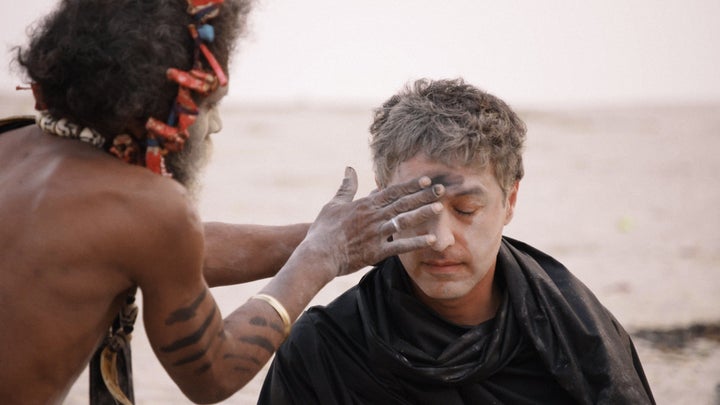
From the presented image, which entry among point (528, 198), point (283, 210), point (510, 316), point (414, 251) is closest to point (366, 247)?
point (414, 251)

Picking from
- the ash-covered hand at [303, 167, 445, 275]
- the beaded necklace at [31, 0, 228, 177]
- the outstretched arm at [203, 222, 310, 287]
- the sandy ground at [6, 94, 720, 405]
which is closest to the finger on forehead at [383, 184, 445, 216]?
the ash-covered hand at [303, 167, 445, 275]

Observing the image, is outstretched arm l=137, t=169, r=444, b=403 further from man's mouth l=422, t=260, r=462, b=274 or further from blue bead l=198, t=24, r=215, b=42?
blue bead l=198, t=24, r=215, b=42

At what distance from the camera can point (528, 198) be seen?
1316cm

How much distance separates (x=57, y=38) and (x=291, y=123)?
13875 millimetres

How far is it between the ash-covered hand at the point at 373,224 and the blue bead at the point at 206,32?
831 millimetres

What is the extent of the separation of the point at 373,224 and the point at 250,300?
505 mm

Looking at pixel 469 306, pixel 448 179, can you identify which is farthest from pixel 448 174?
pixel 469 306

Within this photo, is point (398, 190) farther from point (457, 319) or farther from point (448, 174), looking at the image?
point (457, 319)

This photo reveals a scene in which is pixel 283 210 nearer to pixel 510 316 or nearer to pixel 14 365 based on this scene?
pixel 510 316

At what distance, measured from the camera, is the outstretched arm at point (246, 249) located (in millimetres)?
4020

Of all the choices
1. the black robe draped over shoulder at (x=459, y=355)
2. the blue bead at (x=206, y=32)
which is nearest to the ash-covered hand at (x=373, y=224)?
the black robe draped over shoulder at (x=459, y=355)

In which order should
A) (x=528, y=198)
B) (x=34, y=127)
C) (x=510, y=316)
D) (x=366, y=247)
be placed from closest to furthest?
(x=34, y=127), (x=366, y=247), (x=510, y=316), (x=528, y=198)

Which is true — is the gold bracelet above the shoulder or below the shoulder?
below

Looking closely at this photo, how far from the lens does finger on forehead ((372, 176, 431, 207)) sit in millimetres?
3625
